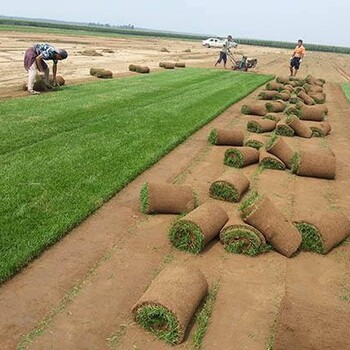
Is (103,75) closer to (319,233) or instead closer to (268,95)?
(268,95)

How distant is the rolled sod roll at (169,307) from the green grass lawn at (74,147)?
86.2 inches

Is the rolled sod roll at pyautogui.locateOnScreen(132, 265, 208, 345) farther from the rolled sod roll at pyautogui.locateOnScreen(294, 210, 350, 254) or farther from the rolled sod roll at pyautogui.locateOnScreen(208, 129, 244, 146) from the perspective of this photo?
the rolled sod roll at pyautogui.locateOnScreen(208, 129, 244, 146)

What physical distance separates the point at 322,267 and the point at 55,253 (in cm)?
436

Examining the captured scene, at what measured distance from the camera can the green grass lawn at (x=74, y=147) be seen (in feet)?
25.0

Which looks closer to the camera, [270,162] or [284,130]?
[270,162]

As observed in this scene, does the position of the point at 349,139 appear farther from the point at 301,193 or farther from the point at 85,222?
the point at 85,222

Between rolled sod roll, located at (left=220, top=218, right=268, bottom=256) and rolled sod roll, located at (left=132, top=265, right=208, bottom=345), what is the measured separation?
1810mm

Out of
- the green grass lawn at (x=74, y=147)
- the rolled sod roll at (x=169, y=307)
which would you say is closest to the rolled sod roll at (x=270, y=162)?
the green grass lawn at (x=74, y=147)

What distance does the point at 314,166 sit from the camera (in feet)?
36.6

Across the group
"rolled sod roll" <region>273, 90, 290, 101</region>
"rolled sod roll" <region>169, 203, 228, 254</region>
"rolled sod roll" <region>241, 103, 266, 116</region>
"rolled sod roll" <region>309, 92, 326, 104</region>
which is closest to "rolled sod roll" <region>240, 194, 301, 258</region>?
"rolled sod roll" <region>169, 203, 228, 254</region>

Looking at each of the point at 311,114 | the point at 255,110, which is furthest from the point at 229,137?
the point at 311,114

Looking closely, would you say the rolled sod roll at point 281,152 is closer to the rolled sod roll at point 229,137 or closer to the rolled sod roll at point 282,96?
the rolled sod roll at point 229,137

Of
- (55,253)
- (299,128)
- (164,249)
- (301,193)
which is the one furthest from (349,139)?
(55,253)

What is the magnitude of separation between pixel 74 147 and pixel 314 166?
6.46 meters
